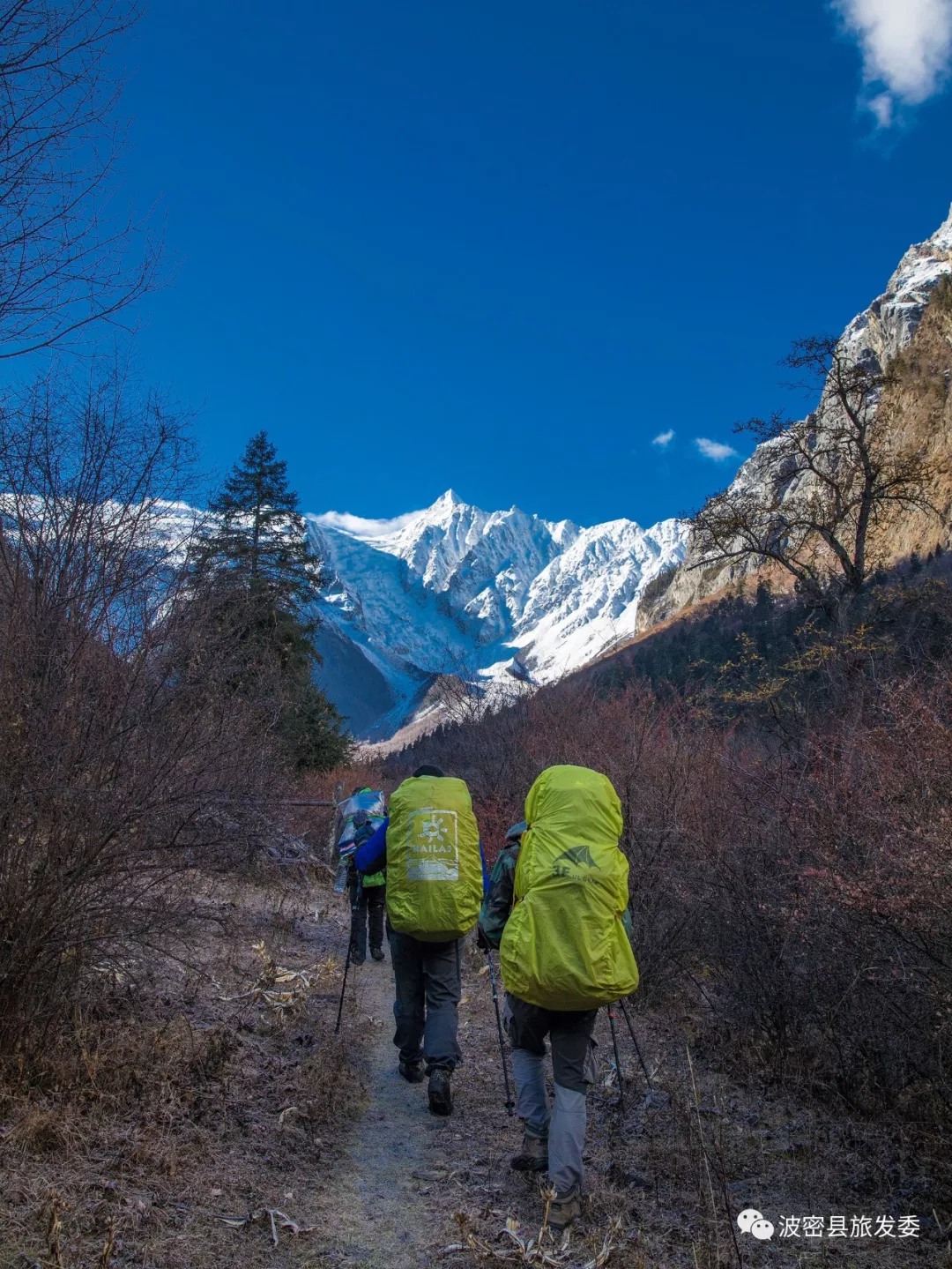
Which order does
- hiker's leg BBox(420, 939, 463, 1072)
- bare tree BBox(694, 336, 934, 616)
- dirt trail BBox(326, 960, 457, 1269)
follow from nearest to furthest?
dirt trail BBox(326, 960, 457, 1269)
hiker's leg BBox(420, 939, 463, 1072)
bare tree BBox(694, 336, 934, 616)

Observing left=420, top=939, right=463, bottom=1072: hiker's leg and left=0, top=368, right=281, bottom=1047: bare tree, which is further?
left=420, top=939, right=463, bottom=1072: hiker's leg

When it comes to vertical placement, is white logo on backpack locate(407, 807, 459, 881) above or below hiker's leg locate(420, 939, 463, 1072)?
above

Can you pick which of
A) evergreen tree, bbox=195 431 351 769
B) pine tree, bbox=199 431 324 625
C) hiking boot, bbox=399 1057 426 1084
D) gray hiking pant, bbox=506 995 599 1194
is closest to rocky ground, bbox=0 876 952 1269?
hiking boot, bbox=399 1057 426 1084

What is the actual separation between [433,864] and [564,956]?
5.63 feet

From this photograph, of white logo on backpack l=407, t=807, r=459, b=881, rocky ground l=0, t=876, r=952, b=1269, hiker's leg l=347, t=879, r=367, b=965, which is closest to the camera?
rocky ground l=0, t=876, r=952, b=1269

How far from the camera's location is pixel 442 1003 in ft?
16.6

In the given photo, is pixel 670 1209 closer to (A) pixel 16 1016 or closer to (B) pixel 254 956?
(A) pixel 16 1016

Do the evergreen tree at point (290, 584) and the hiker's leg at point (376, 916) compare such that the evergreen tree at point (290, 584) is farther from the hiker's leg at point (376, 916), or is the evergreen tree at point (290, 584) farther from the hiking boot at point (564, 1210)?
the hiking boot at point (564, 1210)

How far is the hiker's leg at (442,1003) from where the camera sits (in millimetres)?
4910

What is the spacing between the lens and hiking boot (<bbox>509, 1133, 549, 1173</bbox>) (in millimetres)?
3752

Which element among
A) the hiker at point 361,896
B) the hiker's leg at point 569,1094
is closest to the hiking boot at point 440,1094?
the hiker's leg at point 569,1094

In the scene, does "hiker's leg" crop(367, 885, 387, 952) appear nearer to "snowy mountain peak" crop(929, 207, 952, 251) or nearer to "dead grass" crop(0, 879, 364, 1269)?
"dead grass" crop(0, 879, 364, 1269)

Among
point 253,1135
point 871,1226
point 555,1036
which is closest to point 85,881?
point 253,1135

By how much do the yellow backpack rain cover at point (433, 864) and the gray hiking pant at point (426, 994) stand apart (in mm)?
190
